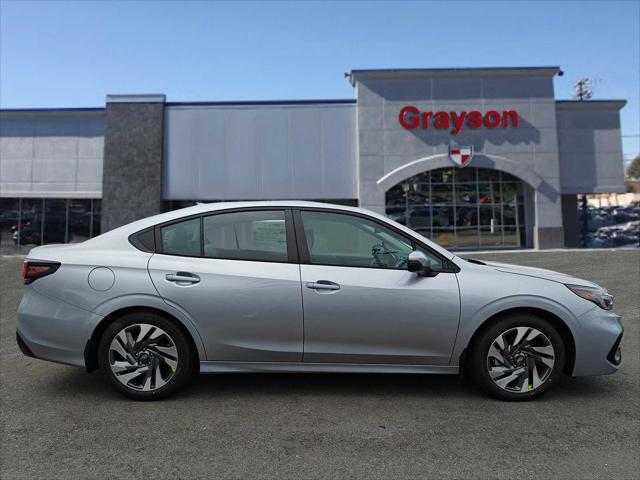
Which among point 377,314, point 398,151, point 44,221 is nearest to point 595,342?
Result: point 377,314

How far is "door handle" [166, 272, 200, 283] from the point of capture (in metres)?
3.59

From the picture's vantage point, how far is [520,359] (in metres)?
3.61

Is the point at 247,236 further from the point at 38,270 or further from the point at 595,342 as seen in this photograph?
the point at 595,342

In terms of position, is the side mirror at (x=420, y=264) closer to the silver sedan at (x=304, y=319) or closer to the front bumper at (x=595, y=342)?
the silver sedan at (x=304, y=319)

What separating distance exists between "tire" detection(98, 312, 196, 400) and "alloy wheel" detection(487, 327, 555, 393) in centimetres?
236

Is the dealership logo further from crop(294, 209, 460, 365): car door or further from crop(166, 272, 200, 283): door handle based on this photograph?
crop(166, 272, 200, 283): door handle

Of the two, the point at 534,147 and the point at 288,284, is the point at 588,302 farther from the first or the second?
the point at 534,147

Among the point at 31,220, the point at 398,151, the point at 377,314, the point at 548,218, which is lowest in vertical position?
the point at 377,314

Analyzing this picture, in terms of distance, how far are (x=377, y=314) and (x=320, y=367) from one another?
0.61 metres

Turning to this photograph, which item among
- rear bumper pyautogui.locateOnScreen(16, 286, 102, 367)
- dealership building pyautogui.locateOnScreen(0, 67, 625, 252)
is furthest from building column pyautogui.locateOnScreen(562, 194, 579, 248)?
rear bumper pyautogui.locateOnScreen(16, 286, 102, 367)

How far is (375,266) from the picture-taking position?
369cm

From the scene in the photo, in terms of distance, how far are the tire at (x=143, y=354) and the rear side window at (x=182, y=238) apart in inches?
21.1

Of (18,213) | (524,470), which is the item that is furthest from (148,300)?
(18,213)

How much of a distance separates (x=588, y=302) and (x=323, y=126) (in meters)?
15.8
